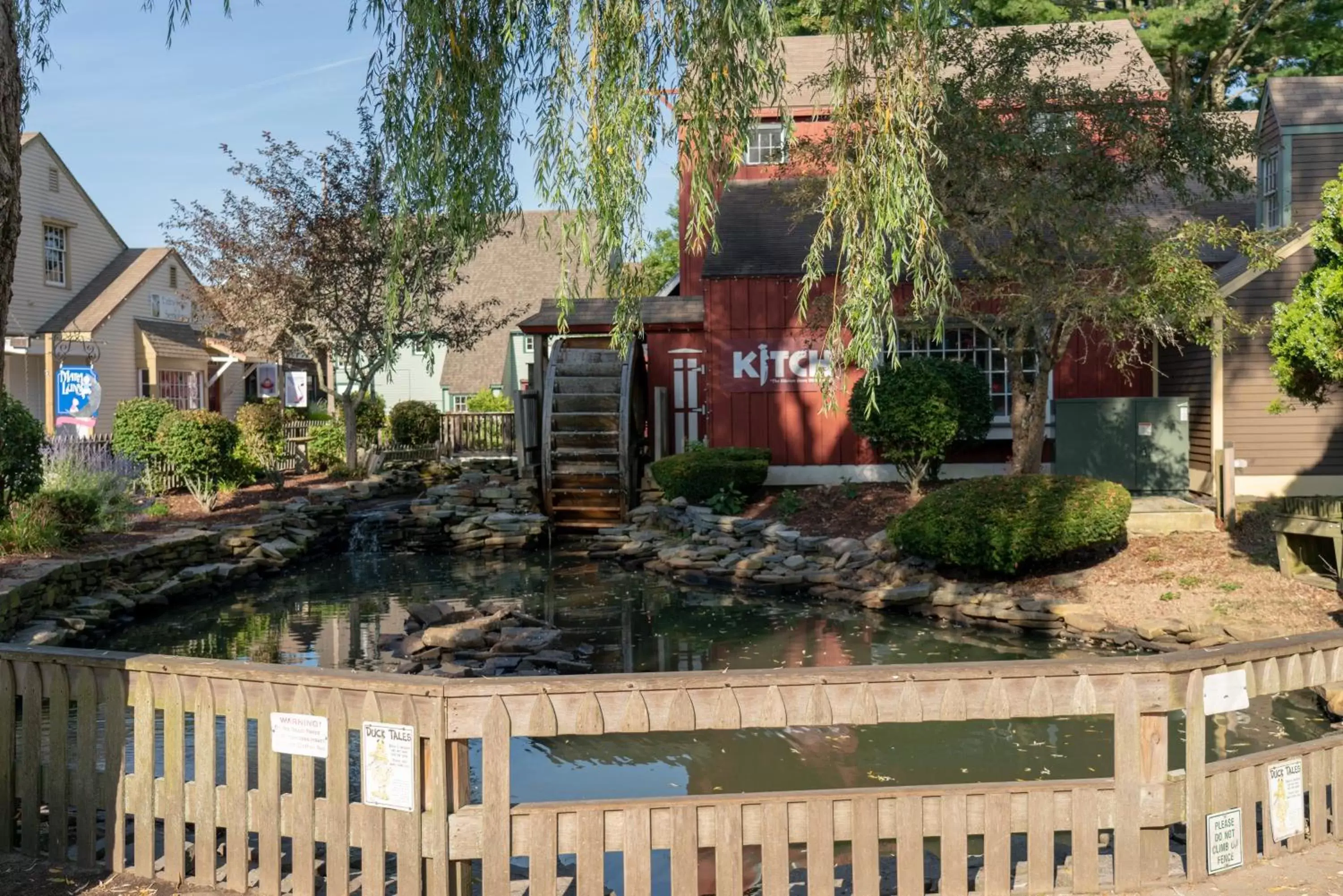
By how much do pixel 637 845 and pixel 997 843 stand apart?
3.71ft

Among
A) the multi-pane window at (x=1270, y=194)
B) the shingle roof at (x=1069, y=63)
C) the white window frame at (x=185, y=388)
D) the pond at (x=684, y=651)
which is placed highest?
the shingle roof at (x=1069, y=63)

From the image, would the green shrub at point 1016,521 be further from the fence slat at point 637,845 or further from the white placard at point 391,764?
the white placard at point 391,764

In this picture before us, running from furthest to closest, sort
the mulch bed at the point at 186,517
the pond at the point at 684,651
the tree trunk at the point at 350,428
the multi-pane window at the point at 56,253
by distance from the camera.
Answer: the multi-pane window at the point at 56,253 < the tree trunk at the point at 350,428 < the mulch bed at the point at 186,517 < the pond at the point at 684,651

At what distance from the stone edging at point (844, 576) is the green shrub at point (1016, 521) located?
37 cm

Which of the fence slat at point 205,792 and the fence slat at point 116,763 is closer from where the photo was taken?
the fence slat at point 205,792

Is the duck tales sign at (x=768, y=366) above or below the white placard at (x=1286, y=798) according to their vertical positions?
above

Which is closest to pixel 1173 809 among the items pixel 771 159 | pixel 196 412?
pixel 771 159

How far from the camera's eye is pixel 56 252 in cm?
2400

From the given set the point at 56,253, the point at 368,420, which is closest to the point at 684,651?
the point at 368,420

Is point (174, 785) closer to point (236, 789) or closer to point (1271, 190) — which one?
point (236, 789)

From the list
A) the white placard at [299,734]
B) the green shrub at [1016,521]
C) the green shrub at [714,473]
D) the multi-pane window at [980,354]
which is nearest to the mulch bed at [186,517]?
the green shrub at [714,473]

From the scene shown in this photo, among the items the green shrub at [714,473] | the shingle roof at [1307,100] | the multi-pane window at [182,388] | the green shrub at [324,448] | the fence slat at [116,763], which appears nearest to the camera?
the fence slat at [116,763]

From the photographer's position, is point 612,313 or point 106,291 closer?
point 612,313

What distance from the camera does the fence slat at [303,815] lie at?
3664 mm
